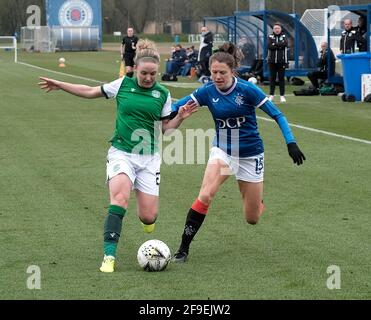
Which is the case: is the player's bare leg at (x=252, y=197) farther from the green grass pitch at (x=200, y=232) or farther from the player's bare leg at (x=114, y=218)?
the player's bare leg at (x=114, y=218)

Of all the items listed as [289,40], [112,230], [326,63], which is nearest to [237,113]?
[112,230]

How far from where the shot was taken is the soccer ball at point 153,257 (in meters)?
8.59

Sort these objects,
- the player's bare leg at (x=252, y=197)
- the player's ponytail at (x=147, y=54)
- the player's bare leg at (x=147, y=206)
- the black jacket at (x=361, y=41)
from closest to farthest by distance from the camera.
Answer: the player's ponytail at (x=147, y=54)
the player's bare leg at (x=147, y=206)
the player's bare leg at (x=252, y=197)
the black jacket at (x=361, y=41)

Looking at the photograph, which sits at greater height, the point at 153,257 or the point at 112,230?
the point at 112,230

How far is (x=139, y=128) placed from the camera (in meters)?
9.03

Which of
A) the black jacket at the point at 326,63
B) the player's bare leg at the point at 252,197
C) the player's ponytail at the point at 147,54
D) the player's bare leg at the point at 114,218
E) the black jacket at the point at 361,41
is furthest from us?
the black jacket at the point at 326,63

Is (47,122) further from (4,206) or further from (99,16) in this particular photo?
(99,16)

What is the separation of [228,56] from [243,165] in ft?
3.54

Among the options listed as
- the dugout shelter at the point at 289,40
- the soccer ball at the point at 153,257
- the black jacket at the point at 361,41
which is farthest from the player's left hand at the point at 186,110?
the dugout shelter at the point at 289,40

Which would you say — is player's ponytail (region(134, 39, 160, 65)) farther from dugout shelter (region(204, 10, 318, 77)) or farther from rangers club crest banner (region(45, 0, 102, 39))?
rangers club crest banner (region(45, 0, 102, 39))

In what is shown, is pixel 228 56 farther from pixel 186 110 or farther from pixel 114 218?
pixel 114 218

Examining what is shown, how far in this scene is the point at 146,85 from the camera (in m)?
9.02

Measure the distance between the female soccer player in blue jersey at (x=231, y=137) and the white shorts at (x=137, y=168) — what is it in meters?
0.51

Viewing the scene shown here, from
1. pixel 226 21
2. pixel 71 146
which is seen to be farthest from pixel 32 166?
pixel 226 21
